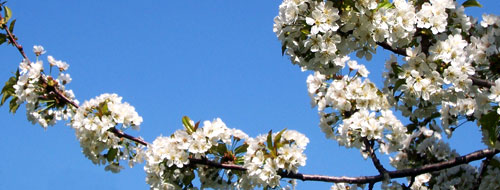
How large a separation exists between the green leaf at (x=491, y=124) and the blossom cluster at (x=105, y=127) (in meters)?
3.19

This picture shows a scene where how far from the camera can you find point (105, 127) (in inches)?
205

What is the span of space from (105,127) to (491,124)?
136 inches

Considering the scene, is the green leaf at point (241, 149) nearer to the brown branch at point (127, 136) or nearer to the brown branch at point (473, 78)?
the brown branch at point (127, 136)

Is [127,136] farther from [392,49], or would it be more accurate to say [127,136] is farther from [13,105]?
[392,49]

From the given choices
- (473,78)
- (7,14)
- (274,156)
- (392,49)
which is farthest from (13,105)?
(473,78)

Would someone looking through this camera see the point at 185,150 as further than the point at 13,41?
No

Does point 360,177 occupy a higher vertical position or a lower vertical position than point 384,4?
lower

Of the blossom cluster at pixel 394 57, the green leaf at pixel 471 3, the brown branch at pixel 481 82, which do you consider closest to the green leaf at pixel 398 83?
the blossom cluster at pixel 394 57

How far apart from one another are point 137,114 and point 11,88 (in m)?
1.44

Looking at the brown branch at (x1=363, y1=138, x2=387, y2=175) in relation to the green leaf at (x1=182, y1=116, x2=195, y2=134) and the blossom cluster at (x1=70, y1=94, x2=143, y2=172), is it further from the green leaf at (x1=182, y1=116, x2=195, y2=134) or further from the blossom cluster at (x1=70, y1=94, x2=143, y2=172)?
the blossom cluster at (x1=70, y1=94, x2=143, y2=172)

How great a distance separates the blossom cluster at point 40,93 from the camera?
557 cm

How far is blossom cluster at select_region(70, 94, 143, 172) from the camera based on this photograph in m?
5.27

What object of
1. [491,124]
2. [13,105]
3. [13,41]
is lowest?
[491,124]

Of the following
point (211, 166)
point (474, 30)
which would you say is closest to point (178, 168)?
point (211, 166)
